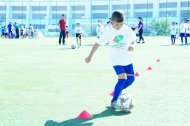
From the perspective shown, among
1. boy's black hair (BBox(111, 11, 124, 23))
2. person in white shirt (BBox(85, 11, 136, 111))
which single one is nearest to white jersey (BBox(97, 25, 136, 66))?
person in white shirt (BBox(85, 11, 136, 111))

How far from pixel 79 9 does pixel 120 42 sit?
100965mm

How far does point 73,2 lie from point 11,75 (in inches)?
3855

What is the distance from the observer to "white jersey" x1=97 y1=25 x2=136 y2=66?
5.91 meters

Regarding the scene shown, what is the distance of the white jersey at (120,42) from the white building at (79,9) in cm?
9084

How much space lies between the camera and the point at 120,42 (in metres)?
5.92

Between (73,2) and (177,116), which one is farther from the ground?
(73,2)

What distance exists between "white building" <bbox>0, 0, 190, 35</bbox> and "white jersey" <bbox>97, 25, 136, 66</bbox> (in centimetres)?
9084

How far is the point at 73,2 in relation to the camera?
347ft

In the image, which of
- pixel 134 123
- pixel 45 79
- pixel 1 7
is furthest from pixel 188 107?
pixel 1 7

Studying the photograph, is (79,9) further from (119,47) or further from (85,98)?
(119,47)

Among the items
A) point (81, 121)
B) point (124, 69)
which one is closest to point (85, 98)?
point (124, 69)

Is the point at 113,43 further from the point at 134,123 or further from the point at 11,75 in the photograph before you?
the point at 11,75

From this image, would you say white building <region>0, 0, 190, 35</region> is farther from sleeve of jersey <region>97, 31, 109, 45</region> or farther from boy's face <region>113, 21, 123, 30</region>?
boy's face <region>113, 21, 123, 30</region>

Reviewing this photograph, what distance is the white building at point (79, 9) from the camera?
323 feet
